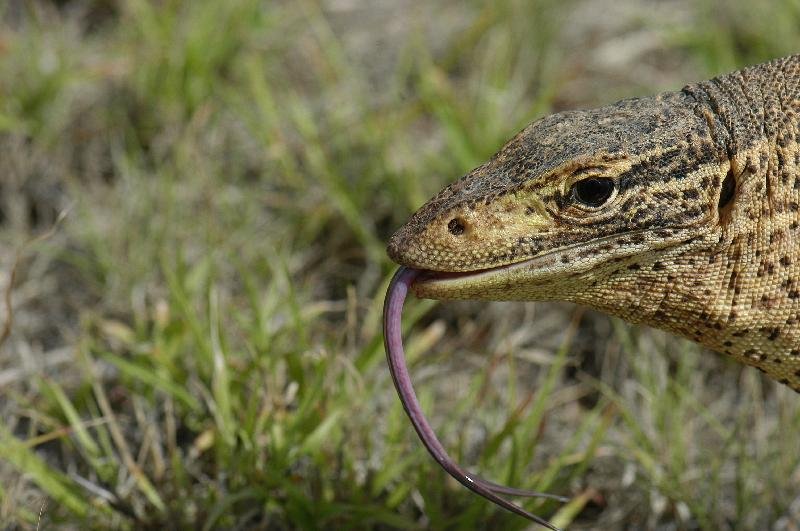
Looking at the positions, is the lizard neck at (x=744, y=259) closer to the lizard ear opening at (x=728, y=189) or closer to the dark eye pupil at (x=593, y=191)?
the lizard ear opening at (x=728, y=189)

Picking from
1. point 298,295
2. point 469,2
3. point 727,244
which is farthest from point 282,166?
point 727,244

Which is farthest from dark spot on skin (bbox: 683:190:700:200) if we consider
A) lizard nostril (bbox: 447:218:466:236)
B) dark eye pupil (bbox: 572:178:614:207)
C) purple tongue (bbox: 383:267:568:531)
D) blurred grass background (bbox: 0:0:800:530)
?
blurred grass background (bbox: 0:0:800:530)

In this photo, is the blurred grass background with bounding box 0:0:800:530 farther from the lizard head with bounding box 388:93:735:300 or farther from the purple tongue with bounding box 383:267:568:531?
the lizard head with bounding box 388:93:735:300

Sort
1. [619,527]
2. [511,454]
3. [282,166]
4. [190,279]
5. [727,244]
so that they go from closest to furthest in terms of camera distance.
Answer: [727,244], [511,454], [619,527], [190,279], [282,166]

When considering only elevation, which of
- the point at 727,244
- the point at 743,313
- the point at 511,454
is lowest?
the point at 511,454

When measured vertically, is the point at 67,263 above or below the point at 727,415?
above

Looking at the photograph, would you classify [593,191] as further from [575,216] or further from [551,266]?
→ [551,266]

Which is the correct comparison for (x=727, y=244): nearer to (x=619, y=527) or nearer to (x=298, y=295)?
(x=619, y=527)

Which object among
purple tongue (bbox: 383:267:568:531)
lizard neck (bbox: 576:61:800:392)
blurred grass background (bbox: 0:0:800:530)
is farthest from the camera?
blurred grass background (bbox: 0:0:800:530)
